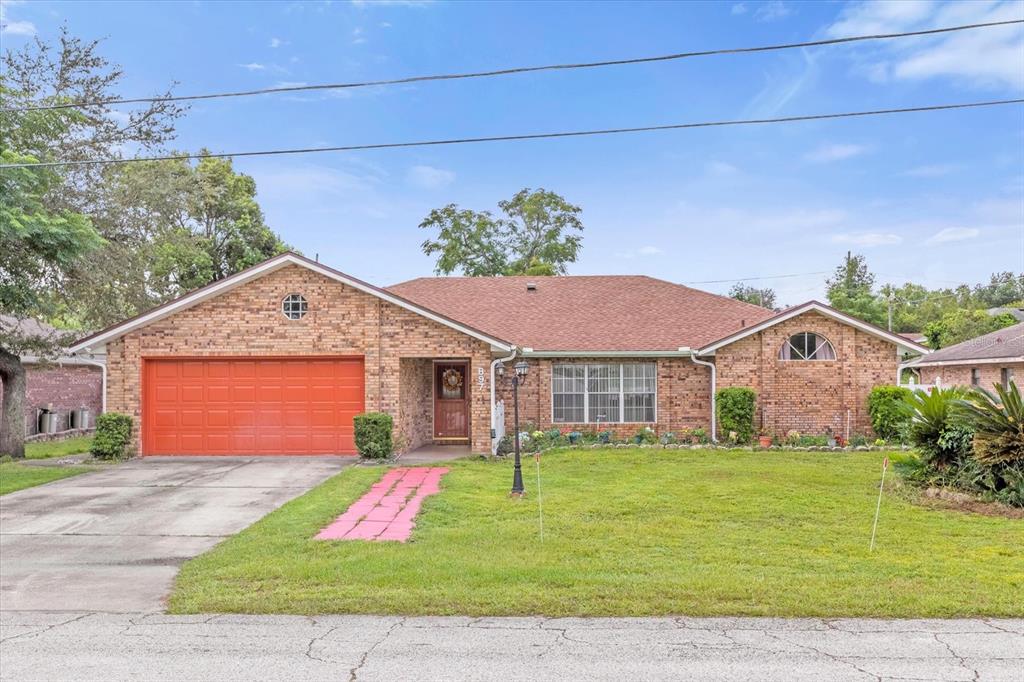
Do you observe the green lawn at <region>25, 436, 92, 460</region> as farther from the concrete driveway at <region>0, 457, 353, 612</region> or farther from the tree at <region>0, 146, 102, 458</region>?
the concrete driveway at <region>0, 457, 353, 612</region>

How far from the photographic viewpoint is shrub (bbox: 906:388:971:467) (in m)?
11.2

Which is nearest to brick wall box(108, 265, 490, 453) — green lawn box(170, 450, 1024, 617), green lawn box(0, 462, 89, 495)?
green lawn box(0, 462, 89, 495)

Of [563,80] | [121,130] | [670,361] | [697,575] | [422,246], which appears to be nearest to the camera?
[697,575]

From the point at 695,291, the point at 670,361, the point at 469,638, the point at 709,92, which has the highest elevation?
the point at 709,92

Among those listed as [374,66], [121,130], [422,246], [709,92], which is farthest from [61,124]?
[422,246]

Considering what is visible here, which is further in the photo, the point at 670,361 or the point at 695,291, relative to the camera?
the point at 695,291

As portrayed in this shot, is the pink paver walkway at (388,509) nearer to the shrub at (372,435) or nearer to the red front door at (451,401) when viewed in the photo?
the shrub at (372,435)

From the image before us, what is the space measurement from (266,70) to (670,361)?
45.7 feet

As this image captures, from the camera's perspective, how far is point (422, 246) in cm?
3859

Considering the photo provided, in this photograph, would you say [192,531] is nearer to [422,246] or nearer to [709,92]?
[709,92]

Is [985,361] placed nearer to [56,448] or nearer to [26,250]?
[26,250]

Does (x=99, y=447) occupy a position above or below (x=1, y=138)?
below

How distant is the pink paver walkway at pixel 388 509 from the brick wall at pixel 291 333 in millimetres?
3202

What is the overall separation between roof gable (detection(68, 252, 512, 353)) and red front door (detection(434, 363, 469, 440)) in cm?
323
